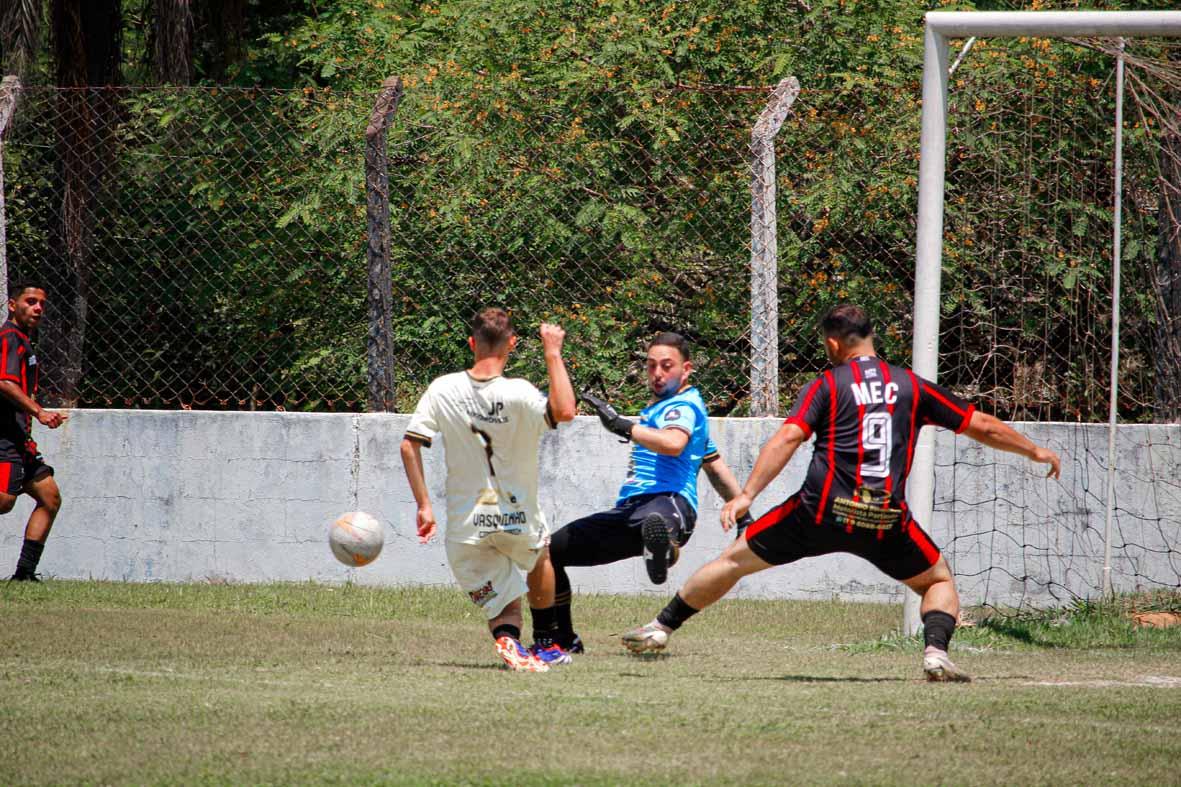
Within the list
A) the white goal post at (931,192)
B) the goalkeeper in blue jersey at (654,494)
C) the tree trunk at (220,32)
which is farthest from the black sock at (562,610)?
the tree trunk at (220,32)

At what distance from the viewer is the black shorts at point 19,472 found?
32.4 ft

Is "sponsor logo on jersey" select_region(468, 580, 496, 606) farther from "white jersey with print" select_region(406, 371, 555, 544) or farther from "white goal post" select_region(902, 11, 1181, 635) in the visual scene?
"white goal post" select_region(902, 11, 1181, 635)

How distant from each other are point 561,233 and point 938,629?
4.67 meters

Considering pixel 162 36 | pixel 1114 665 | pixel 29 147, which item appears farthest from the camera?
pixel 162 36

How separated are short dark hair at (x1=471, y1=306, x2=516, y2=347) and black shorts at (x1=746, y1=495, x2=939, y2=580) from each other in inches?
59.9

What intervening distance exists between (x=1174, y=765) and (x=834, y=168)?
6.21 metres

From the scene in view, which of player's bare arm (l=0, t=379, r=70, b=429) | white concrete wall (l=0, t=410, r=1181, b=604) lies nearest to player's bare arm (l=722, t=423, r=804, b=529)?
white concrete wall (l=0, t=410, r=1181, b=604)

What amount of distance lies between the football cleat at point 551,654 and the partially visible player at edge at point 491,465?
4.9 inches

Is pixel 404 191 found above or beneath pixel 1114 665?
above

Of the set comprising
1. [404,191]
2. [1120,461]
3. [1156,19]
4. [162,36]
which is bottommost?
[1120,461]

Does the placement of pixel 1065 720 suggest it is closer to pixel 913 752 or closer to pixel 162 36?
pixel 913 752

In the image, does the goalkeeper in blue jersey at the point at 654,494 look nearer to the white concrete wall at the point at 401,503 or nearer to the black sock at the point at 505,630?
the black sock at the point at 505,630

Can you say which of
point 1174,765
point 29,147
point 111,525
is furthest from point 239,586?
point 1174,765

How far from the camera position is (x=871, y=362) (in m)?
6.67
